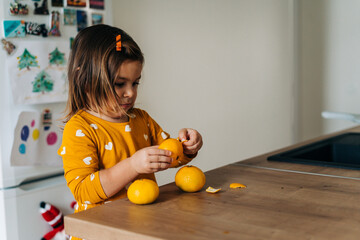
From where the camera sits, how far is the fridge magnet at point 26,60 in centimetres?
193

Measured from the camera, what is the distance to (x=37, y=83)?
1.99 m

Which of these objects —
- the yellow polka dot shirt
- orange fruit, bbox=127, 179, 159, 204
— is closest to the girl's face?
the yellow polka dot shirt

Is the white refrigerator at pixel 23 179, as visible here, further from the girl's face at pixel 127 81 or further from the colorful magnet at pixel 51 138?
the girl's face at pixel 127 81

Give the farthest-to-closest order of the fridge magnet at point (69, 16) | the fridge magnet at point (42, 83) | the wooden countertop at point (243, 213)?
the fridge magnet at point (69, 16), the fridge magnet at point (42, 83), the wooden countertop at point (243, 213)

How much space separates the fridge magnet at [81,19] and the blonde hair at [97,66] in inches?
38.3

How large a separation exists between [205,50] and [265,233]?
264 centimetres

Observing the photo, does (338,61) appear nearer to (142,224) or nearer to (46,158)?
(46,158)

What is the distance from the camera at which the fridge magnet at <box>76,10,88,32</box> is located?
2.19 metres

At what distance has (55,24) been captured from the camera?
2.08 metres

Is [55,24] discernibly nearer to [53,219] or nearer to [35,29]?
[35,29]

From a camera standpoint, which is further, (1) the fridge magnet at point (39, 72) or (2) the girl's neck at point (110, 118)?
(1) the fridge magnet at point (39, 72)

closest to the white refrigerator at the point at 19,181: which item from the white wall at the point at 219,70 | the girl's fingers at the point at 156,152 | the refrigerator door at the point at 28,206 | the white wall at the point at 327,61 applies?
the refrigerator door at the point at 28,206

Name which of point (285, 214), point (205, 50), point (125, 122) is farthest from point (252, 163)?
point (205, 50)

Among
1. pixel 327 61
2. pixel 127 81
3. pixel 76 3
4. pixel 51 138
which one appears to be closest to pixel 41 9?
pixel 76 3
